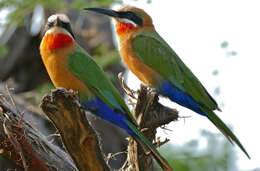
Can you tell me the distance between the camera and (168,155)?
941 cm

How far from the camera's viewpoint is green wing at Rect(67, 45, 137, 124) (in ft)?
13.3

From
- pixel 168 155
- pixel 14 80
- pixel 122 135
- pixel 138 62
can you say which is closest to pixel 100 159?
pixel 138 62

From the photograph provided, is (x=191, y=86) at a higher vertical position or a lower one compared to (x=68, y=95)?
lower

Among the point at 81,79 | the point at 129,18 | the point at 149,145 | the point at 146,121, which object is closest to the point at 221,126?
the point at 146,121

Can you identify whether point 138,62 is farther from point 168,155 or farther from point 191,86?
point 168,155

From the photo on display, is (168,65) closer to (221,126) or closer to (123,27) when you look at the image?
(123,27)

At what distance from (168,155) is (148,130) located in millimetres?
5395

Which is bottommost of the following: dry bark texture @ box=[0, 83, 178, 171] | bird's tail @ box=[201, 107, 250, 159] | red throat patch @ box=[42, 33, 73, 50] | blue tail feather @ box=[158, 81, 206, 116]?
bird's tail @ box=[201, 107, 250, 159]

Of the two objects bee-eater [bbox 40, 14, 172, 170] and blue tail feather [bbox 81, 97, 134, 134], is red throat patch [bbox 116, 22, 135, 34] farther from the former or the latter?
blue tail feather [bbox 81, 97, 134, 134]

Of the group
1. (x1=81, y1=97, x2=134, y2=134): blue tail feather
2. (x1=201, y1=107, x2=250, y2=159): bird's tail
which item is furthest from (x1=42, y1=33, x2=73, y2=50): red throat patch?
(x1=201, y1=107, x2=250, y2=159): bird's tail

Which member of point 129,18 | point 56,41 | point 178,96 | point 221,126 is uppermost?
point 56,41

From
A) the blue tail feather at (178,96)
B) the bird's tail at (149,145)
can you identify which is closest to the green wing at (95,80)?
the bird's tail at (149,145)

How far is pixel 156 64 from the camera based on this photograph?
4902 mm

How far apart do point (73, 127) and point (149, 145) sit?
60 centimetres
